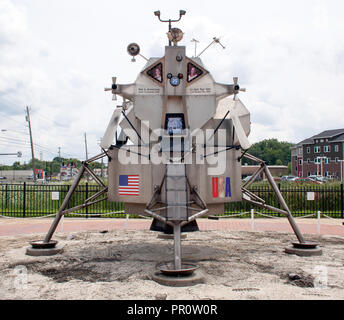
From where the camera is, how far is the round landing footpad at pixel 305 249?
10.0 m

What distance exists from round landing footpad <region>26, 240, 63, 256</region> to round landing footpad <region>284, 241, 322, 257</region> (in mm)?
6422

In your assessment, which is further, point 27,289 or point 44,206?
point 44,206

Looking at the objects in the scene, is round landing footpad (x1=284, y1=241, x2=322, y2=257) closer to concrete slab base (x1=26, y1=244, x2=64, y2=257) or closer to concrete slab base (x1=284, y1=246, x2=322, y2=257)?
concrete slab base (x1=284, y1=246, x2=322, y2=257)

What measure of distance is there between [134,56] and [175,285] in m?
6.01

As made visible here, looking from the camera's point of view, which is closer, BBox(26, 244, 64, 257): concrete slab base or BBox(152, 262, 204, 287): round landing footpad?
BBox(152, 262, 204, 287): round landing footpad

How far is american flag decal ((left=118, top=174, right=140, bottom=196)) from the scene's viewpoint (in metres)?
8.72

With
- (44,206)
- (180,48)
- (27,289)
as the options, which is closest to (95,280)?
(27,289)

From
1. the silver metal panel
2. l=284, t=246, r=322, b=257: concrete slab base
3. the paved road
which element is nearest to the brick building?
the paved road

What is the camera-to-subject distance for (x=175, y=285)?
6992 mm

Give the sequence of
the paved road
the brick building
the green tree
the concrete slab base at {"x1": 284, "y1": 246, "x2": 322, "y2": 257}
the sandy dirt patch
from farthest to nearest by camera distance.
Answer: the green tree
the brick building
the paved road
the concrete slab base at {"x1": 284, "y1": 246, "x2": 322, "y2": 257}
the sandy dirt patch

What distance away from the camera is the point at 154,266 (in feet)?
29.1

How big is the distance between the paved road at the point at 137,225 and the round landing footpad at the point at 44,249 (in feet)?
13.5

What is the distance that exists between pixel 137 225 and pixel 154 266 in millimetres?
8165
